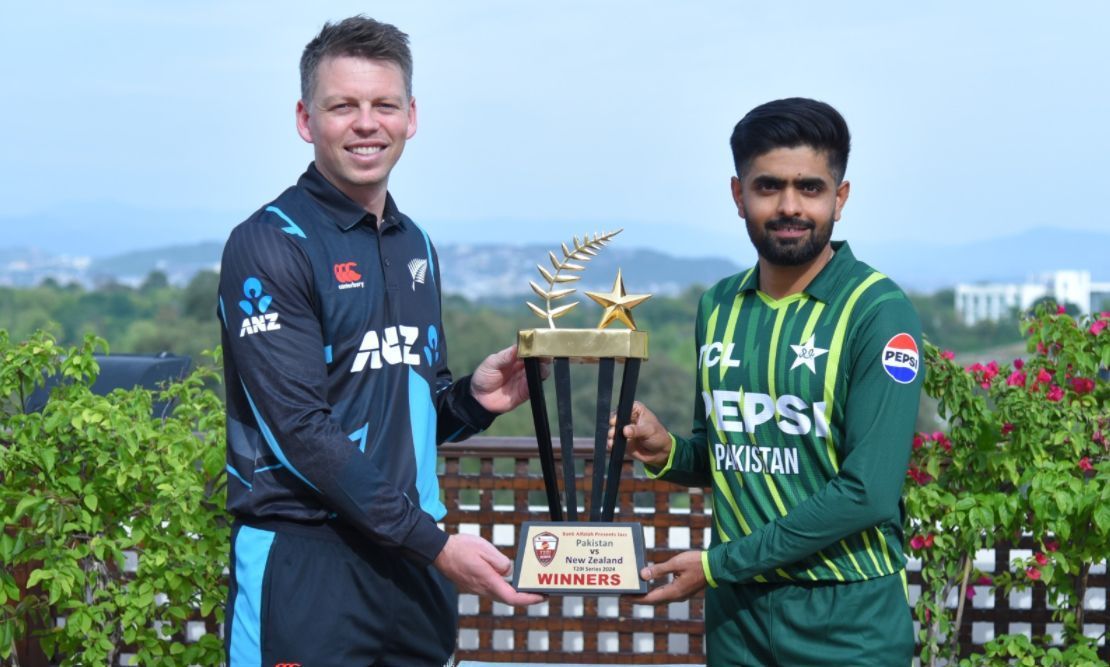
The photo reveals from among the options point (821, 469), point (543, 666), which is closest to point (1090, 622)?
point (543, 666)

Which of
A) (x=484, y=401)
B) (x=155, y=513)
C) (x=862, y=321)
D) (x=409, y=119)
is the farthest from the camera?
(x=155, y=513)

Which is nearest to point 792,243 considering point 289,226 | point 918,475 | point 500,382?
point 500,382

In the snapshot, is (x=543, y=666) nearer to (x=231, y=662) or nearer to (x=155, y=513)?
(x=155, y=513)

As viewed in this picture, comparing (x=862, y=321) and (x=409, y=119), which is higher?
(x=409, y=119)

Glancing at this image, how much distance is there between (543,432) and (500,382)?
0.53 feet

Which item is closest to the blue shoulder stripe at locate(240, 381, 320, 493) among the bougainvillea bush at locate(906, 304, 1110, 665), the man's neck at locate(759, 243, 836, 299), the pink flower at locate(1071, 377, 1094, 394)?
the man's neck at locate(759, 243, 836, 299)

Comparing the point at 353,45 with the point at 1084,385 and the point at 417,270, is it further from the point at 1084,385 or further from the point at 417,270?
the point at 1084,385

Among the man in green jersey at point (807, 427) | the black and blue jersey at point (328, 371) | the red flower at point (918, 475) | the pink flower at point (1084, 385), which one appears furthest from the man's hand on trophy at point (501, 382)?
the pink flower at point (1084, 385)

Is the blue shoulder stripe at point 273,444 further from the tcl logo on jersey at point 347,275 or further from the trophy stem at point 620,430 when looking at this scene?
the trophy stem at point 620,430

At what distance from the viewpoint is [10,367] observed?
3.60 m

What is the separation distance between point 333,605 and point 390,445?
29 cm

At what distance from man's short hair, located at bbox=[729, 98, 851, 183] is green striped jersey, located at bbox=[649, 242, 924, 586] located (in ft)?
0.65

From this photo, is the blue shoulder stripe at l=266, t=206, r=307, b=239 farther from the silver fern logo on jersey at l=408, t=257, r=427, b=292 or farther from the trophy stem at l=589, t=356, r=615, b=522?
the trophy stem at l=589, t=356, r=615, b=522

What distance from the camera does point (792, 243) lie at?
7.46ft
